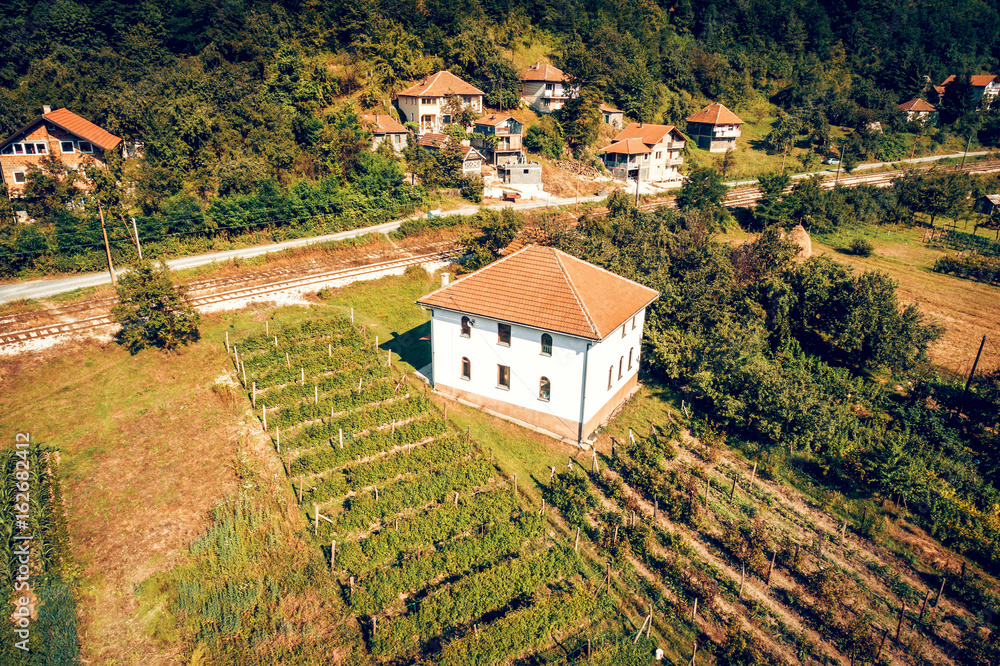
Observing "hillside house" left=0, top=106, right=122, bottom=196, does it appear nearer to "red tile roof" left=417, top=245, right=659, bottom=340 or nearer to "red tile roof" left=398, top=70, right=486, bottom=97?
"red tile roof" left=398, top=70, right=486, bottom=97

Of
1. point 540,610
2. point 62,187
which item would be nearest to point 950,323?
point 540,610

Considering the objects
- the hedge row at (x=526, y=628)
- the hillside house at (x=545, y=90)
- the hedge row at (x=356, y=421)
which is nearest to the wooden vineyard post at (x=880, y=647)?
the hedge row at (x=526, y=628)

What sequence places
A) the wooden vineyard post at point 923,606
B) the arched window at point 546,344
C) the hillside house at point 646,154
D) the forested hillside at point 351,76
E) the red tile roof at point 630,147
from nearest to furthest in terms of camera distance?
the wooden vineyard post at point 923,606 < the arched window at point 546,344 < the forested hillside at point 351,76 < the red tile roof at point 630,147 < the hillside house at point 646,154

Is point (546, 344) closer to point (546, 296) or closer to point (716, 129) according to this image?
point (546, 296)

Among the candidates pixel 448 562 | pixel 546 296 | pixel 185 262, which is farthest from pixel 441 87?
pixel 448 562

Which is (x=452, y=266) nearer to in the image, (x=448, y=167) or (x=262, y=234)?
(x=262, y=234)

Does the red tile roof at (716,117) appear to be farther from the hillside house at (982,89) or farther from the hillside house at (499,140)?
the hillside house at (982,89)

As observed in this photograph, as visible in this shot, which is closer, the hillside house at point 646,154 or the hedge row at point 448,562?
the hedge row at point 448,562
